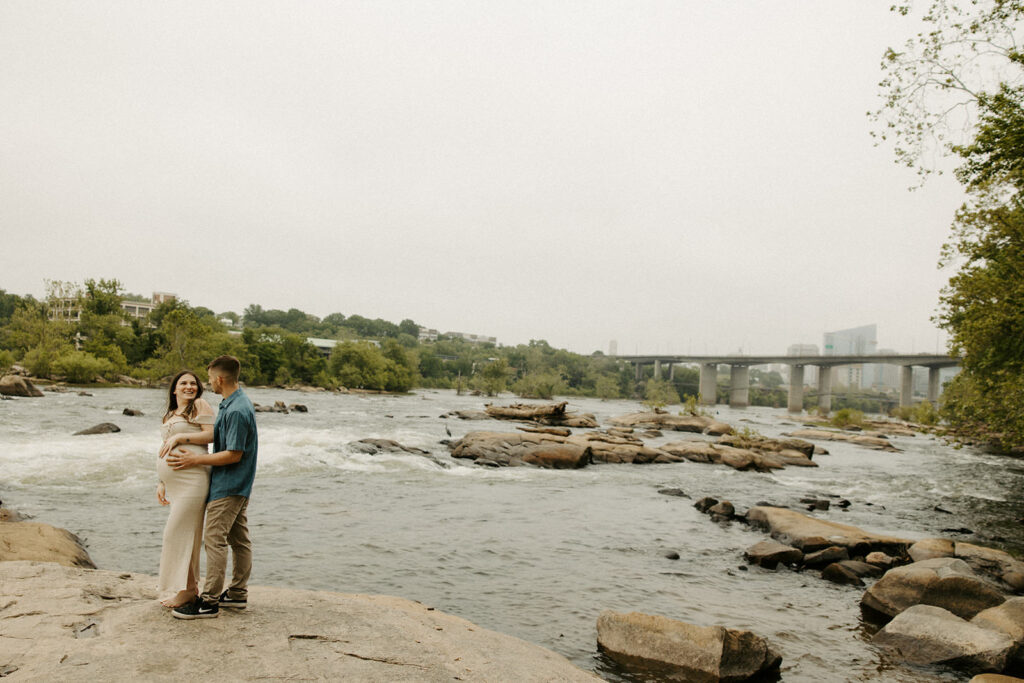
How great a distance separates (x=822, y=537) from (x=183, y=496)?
42.6 feet

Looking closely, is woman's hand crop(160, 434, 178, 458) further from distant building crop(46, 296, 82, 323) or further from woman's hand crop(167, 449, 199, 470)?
distant building crop(46, 296, 82, 323)

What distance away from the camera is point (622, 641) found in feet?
26.1

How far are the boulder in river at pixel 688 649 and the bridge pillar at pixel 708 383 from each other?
113 metres

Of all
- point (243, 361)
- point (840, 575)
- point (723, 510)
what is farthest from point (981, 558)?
point (243, 361)

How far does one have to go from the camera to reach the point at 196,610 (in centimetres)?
556

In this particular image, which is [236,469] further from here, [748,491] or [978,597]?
[748,491]

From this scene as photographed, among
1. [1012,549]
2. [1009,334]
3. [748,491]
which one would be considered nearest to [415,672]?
[1012,549]

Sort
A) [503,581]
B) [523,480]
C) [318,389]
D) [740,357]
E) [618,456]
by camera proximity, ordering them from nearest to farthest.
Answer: [503,581], [523,480], [618,456], [318,389], [740,357]

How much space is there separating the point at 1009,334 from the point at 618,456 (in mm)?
15632

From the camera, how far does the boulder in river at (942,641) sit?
25.2 ft

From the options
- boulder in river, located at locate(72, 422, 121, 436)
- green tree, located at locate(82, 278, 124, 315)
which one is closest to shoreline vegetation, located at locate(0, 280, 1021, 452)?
green tree, located at locate(82, 278, 124, 315)

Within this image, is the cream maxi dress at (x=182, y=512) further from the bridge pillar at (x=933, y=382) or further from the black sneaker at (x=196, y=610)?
the bridge pillar at (x=933, y=382)

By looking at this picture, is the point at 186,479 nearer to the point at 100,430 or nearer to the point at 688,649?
the point at 688,649

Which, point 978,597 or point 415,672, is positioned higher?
point 415,672
